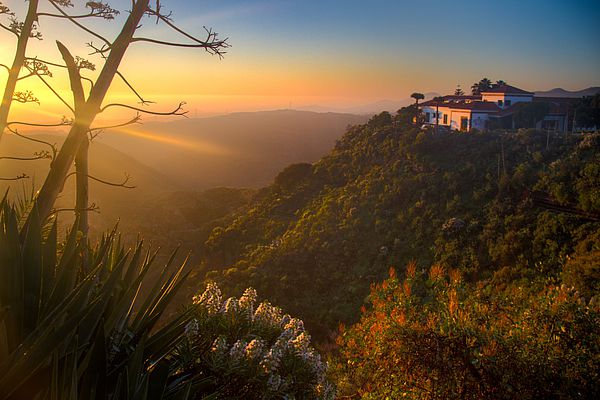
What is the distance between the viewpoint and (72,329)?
6.48 feet

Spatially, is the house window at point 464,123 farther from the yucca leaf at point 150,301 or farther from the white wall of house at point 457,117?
the yucca leaf at point 150,301

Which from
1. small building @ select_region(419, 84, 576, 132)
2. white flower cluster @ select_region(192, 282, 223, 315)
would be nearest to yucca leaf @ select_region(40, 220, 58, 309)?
white flower cluster @ select_region(192, 282, 223, 315)

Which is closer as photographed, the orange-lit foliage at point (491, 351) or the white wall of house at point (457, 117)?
the orange-lit foliage at point (491, 351)

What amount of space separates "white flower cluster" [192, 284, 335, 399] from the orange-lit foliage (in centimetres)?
155

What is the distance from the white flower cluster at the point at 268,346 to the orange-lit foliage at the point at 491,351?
1.55 meters

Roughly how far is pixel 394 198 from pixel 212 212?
23.0m

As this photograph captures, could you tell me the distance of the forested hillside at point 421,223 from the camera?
16.7m

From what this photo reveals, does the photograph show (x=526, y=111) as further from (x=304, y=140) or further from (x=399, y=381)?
(x=304, y=140)

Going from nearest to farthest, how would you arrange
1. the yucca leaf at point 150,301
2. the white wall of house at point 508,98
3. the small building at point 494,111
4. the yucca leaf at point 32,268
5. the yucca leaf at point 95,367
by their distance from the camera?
the yucca leaf at point 95,367, the yucca leaf at point 32,268, the yucca leaf at point 150,301, the small building at point 494,111, the white wall of house at point 508,98

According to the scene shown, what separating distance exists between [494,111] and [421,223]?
57.5ft

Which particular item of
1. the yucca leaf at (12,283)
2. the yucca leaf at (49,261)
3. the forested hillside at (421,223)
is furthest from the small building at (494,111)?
the yucca leaf at (12,283)

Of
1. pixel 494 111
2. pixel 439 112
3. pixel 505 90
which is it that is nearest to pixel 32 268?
pixel 494 111

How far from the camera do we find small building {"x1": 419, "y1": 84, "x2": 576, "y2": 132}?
33.6 metres

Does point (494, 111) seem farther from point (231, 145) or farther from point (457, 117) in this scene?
point (231, 145)
